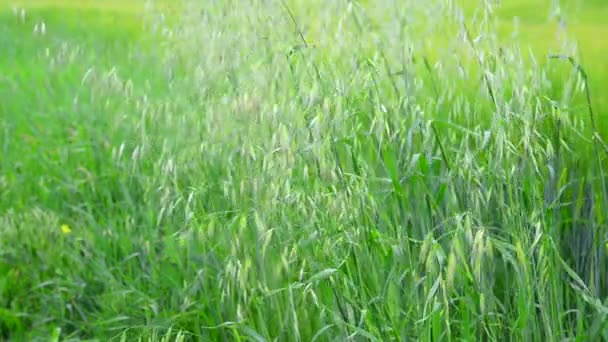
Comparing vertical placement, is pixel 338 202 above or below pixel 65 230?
above

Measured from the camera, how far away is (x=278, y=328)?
2152 millimetres

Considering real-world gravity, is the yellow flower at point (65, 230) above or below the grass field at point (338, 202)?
below

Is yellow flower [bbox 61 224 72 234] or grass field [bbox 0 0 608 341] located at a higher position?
grass field [bbox 0 0 608 341]

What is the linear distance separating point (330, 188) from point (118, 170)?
139cm

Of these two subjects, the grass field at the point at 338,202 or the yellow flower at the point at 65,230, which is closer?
the grass field at the point at 338,202

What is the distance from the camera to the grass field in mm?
1840

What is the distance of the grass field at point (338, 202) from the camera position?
184 cm

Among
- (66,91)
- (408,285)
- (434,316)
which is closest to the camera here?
(434,316)

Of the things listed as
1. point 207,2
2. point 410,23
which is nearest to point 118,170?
point 207,2

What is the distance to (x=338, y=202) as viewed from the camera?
1.89 m

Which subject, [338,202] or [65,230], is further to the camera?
[65,230]

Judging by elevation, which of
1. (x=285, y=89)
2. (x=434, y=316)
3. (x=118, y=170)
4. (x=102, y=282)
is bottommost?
(x=102, y=282)

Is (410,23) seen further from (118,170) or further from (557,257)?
(118,170)

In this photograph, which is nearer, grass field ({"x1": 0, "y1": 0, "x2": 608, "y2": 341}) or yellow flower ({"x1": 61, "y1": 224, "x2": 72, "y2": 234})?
grass field ({"x1": 0, "y1": 0, "x2": 608, "y2": 341})
